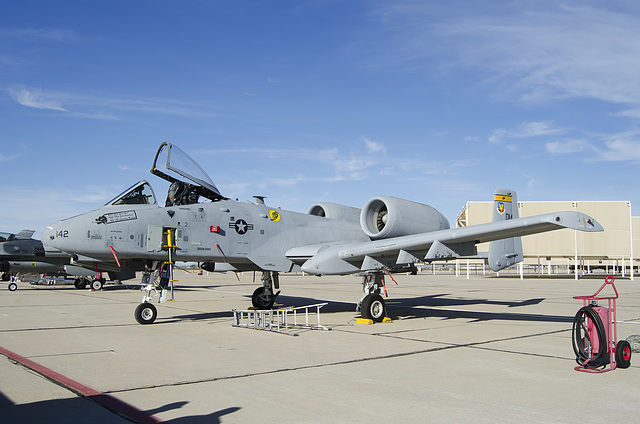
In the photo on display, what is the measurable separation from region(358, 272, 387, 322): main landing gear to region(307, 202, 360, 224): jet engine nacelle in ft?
11.2

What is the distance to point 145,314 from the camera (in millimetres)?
11375

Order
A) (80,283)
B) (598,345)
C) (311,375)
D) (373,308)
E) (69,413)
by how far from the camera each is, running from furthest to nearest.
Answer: (80,283), (373,308), (598,345), (311,375), (69,413)

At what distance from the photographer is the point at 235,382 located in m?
5.88

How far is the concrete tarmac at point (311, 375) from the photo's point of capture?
4.65 metres

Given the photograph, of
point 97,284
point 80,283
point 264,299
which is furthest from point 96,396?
point 80,283

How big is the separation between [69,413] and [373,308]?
26.3 feet

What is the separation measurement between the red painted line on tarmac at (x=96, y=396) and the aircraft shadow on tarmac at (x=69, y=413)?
53 millimetres

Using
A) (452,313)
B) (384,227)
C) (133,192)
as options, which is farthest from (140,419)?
(452,313)

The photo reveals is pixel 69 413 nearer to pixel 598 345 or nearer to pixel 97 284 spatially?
pixel 598 345

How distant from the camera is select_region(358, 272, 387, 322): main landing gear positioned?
38.2ft

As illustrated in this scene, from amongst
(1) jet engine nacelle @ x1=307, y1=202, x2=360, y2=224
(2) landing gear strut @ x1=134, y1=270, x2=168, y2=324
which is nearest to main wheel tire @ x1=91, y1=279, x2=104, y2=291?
(1) jet engine nacelle @ x1=307, y1=202, x2=360, y2=224

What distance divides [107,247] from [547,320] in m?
10.3

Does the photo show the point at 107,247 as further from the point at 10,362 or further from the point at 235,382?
the point at 235,382

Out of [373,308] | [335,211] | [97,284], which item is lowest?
[97,284]
